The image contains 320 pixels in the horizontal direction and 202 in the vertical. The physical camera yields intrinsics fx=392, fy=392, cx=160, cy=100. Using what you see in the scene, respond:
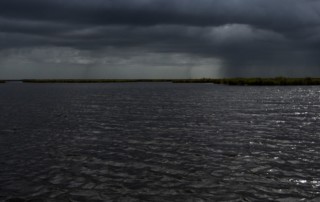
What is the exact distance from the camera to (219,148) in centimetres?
2591

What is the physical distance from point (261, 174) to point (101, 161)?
354 inches

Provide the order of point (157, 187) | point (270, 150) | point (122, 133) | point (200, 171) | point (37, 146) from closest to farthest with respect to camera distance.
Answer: point (157, 187)
point (200, 171)
point (270, 150)
point (37, 146)
point (122, 133)

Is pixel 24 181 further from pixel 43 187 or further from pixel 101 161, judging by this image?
pixel 101 161

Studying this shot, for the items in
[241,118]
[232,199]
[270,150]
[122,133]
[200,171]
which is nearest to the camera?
[232,199]

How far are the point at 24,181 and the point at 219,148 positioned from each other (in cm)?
1274

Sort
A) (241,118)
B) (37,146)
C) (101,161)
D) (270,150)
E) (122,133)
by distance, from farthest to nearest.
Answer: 1. (241,118)
2. (122,133)
3. (37,146)
4. (270,150)
5. (101,161)

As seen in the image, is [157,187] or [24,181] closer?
[157,187]

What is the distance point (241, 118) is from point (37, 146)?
2453cm

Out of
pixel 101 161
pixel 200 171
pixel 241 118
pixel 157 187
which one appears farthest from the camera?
pixel 241 118

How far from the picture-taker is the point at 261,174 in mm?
19516

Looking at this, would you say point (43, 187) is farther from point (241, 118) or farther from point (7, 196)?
point (241, 118)

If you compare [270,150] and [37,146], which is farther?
[37,146]

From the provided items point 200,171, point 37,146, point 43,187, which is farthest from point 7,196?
point 37,146

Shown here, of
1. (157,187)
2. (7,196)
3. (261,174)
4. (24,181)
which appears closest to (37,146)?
(24,181)
